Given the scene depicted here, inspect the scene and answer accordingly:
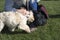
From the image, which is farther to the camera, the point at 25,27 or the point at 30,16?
the point at 30,16

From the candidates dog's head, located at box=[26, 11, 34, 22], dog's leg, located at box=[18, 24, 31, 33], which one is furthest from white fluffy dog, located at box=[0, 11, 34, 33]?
dog's head, located at box=[26, 11, 34, 22]

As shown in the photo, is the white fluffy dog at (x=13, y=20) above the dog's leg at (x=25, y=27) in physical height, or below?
above

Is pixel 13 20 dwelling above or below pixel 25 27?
above

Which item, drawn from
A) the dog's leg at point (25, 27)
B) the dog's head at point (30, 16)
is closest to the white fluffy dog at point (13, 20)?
the dog's leg at point (25, 27)

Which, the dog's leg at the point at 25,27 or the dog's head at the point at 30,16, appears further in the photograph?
the dog's head at the point at 30,16

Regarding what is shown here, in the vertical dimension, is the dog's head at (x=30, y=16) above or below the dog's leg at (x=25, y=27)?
above

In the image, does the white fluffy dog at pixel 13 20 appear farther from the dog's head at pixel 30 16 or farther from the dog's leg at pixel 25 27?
the dog's head at pixel 30 16

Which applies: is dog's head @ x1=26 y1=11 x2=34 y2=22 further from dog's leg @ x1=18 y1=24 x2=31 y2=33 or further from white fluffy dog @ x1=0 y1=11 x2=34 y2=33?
dog's leg @ x1=18 y1=24 x2=31 y2=33

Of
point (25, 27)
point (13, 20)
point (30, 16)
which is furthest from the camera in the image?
point (30, 16)

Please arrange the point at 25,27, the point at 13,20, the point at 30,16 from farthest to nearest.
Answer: the point at 30,16, the point at 25,27, the point at 13,20

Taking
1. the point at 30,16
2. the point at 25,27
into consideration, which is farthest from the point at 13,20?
the point at 30,16

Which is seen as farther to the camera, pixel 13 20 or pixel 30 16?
pixel 30 16

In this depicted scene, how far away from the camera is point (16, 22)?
6.11 m

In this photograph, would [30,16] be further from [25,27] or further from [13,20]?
[13,20]
